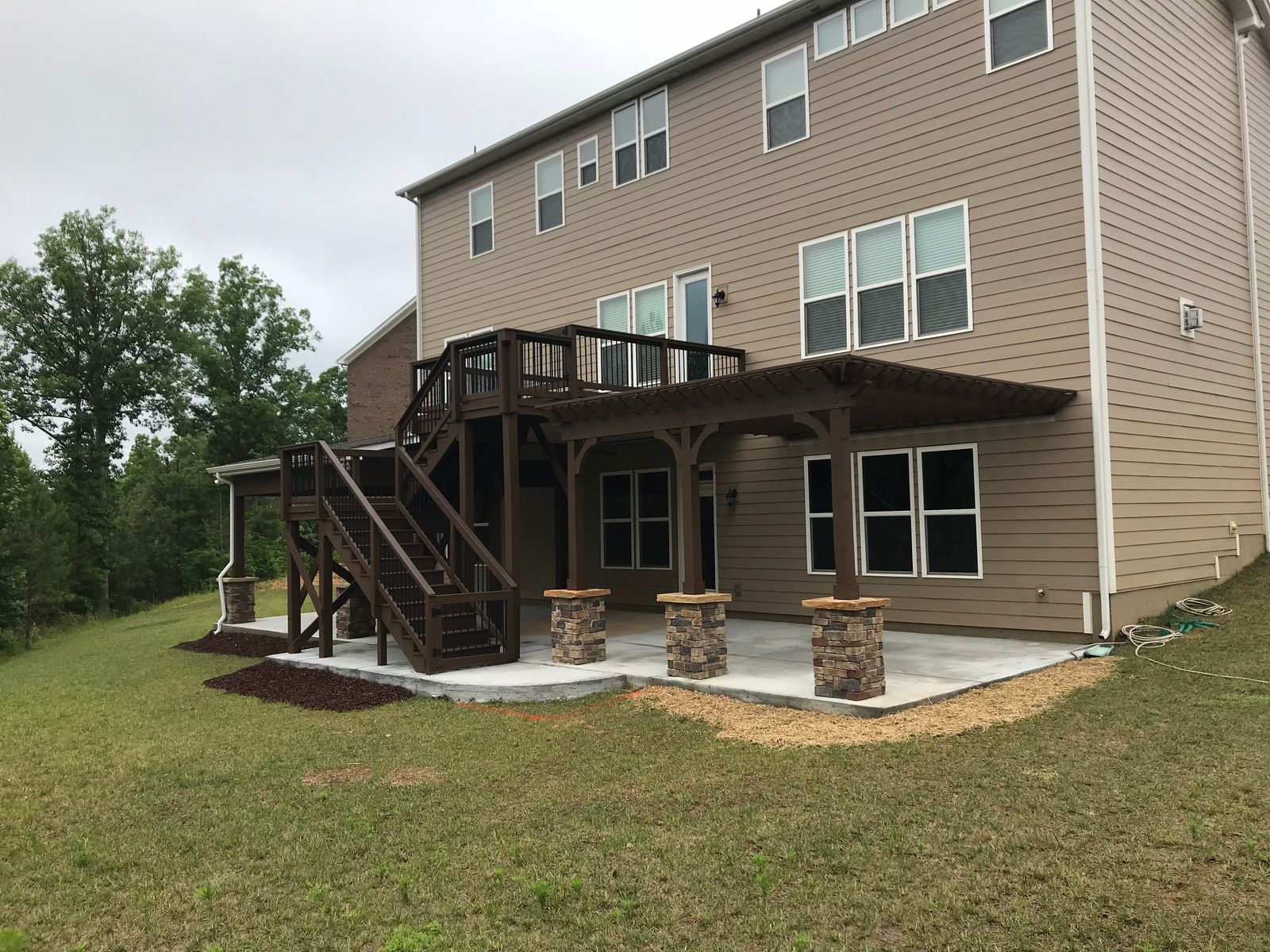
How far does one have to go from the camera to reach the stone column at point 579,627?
980 centimetres

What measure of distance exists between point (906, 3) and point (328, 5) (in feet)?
30.5

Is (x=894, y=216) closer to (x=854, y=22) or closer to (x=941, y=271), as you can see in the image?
(x=941, y=271)

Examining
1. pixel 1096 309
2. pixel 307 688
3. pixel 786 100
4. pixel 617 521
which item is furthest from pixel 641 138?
pixel 307 688

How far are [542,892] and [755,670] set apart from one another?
5.10 metres

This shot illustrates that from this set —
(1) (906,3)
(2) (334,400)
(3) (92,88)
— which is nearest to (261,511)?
(2) (334,400)

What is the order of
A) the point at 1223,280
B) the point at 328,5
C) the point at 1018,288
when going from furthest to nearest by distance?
the point at 328,5, the point at 1223,280, the point at 1018,288

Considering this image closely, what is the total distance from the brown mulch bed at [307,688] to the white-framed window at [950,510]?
6.23 meters

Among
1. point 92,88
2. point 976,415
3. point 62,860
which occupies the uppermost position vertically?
point 92,88

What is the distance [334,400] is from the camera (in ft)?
145

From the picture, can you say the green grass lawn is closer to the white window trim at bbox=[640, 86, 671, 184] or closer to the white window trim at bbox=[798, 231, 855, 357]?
the white window trim at bbox=[798, 231, 855, 357]

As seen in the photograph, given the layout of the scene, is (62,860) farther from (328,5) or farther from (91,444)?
(91,444)

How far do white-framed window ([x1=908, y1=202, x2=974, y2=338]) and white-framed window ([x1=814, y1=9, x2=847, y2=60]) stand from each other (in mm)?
2658

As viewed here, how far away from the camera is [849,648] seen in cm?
743

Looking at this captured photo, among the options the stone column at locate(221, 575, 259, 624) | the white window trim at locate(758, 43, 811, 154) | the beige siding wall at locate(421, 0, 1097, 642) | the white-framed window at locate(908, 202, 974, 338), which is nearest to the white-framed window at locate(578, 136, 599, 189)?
the beige siding wall at locate(421, 0, 1097, 642)
